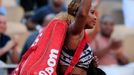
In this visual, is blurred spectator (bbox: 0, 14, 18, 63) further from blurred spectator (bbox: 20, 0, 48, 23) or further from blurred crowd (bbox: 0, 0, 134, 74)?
blurred spectator (bbox: 20, 0, 48, 23)

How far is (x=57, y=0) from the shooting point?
10.2 m

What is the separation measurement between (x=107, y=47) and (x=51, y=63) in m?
3.89

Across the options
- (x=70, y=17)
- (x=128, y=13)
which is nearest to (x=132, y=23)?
(x=128, y=13)

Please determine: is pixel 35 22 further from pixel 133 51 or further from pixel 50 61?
pixel 50 61

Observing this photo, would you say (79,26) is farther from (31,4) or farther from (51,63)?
(31,4)

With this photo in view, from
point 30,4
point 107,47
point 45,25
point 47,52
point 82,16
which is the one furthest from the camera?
point 30,4

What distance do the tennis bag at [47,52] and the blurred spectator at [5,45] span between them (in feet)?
9.42

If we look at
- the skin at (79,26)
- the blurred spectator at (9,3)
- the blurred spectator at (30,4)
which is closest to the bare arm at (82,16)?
the skin at (79,26)

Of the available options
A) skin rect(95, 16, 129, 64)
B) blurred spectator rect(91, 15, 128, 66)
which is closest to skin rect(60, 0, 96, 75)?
blurred spectator rect(91, 15, 128, 66)

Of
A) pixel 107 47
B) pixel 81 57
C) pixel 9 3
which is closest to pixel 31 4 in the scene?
pixel 9 3

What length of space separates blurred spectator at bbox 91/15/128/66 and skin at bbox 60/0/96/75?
3407mm

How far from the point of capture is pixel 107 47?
9336mm

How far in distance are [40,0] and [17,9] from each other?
3.67 feet

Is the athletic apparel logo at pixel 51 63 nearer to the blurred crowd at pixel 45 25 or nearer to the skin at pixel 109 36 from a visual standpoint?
the blurred crowd at pixel 45 25
